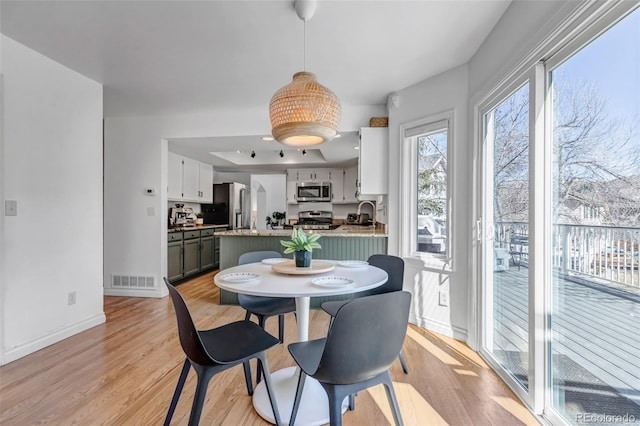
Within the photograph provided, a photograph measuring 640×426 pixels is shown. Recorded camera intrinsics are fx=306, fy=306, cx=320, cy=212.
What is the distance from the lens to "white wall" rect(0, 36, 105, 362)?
2.30 metres

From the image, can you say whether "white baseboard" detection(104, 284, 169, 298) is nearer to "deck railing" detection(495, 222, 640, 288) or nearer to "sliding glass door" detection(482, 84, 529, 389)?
"sliding glass door" detection(482, 84, 529, 389)

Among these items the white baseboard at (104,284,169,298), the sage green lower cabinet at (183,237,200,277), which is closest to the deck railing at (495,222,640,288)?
the white baseboard at (104,284,169,298)

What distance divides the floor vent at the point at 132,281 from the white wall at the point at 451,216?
320cm

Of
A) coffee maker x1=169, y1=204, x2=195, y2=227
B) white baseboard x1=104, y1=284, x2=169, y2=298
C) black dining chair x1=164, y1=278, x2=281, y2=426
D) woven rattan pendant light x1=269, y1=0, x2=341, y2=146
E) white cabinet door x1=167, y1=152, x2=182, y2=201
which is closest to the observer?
black dining chair x1=164, y1=278, x2=281, y2=426

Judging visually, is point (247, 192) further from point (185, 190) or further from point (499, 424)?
point (499, 424)

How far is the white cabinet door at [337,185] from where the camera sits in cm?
652

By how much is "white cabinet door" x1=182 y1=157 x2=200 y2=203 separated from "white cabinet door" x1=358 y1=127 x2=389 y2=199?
3.26 metres

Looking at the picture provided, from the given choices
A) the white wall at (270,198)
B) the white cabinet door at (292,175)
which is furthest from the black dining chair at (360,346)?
the white wall at (270,198)

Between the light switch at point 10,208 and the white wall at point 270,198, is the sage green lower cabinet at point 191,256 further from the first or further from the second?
the white wall at point 270,198

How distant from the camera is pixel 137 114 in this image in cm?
397

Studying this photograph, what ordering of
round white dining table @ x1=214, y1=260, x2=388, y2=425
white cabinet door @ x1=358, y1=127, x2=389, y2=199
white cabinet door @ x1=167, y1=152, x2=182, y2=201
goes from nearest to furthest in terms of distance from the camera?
round white dining table @ x1=214, y1=260, x2=388, y2=425 < white cabinet door @ x1=358, y1=127, x2=389, y2=199 < white cabinet door @ x1=167, y1=152, x2=182, y2=201

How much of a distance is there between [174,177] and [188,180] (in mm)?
395

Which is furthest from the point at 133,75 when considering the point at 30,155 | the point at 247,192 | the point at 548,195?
the point at 247,192

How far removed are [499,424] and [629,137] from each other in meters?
1.48
